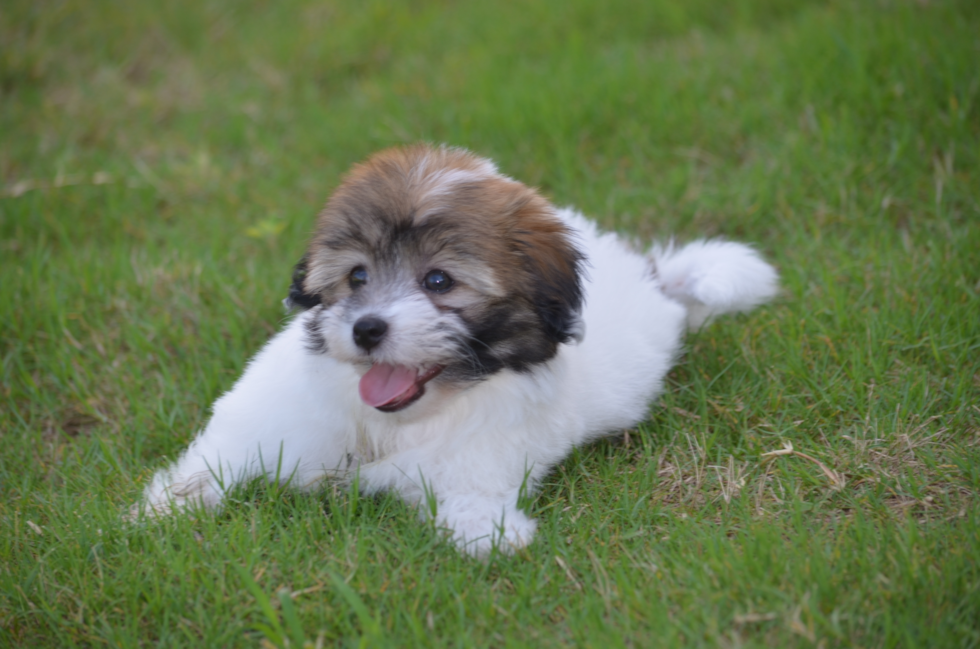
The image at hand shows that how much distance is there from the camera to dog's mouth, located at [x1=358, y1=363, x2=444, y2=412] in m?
2.39

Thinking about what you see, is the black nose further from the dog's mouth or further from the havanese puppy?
the dog's mouth

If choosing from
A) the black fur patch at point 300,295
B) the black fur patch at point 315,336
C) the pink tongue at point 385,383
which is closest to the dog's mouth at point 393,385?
the pink tongue at point 385,383

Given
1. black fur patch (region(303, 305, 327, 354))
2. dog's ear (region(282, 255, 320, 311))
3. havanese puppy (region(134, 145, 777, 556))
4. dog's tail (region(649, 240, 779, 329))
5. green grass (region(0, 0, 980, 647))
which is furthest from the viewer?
dog's tail (region(649, 240, 779, 329))

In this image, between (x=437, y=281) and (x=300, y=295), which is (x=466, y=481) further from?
(x=300, y=295)

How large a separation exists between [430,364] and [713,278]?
1.39 m

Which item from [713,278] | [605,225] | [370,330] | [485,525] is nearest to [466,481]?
[485,525]

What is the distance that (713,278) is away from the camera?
3.25 meters

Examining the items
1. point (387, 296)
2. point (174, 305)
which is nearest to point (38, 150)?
point (174, 305)

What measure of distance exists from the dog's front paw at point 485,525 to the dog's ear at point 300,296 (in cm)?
74

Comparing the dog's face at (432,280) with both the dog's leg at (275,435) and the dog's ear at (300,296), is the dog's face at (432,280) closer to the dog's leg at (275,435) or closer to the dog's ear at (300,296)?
the dog's ear at (300,296)

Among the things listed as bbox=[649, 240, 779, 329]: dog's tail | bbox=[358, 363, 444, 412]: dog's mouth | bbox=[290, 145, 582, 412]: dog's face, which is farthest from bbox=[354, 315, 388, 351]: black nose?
bbox=[649, 240, 779, 329]: dog's tail

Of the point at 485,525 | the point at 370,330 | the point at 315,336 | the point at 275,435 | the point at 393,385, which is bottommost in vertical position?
the point at 485,525

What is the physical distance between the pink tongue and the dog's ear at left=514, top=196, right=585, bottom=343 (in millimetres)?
426

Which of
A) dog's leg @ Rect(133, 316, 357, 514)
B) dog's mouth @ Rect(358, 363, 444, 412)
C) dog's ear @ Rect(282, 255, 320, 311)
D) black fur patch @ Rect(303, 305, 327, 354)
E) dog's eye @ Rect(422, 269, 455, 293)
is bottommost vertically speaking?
dog's leg @ Rect(133, 316, 357, 514)
